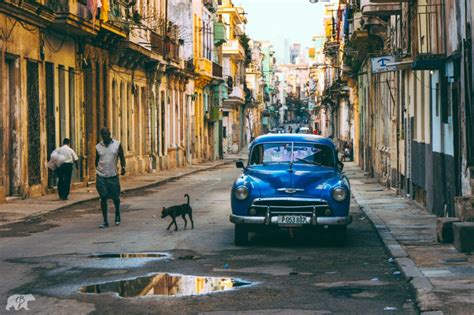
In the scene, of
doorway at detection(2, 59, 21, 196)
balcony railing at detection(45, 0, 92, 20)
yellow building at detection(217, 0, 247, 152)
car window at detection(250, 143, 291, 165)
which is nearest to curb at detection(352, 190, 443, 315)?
car window at detection(250, 143, 291, 165)

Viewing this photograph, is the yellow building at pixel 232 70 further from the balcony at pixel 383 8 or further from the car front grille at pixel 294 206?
the car front grille at pixel 294 206

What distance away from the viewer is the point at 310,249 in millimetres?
15117

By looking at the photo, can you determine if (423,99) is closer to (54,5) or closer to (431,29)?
(431,29)

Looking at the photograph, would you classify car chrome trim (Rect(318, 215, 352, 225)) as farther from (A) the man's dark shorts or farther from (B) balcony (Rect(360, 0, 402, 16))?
(B) balcony (Rect(360, 0, 402, 16))

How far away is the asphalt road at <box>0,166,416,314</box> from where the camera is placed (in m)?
10.2

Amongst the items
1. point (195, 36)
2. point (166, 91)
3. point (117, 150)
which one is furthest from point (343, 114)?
point (117, 150)

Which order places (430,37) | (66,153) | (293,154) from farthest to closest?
(66,153) → (430,37) → (293,154)

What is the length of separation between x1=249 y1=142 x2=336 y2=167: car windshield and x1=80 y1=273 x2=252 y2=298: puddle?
4974 millimetres

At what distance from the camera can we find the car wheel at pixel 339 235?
50.9 ft

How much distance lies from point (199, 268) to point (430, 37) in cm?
1028

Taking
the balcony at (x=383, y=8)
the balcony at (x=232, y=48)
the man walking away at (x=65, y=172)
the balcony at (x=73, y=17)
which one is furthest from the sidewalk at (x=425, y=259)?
A: the balcony at (x=232, y=48)

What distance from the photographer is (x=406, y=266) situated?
12586mm

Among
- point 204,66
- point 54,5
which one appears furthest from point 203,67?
point 54,5

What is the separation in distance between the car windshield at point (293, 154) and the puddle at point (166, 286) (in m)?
4.97
